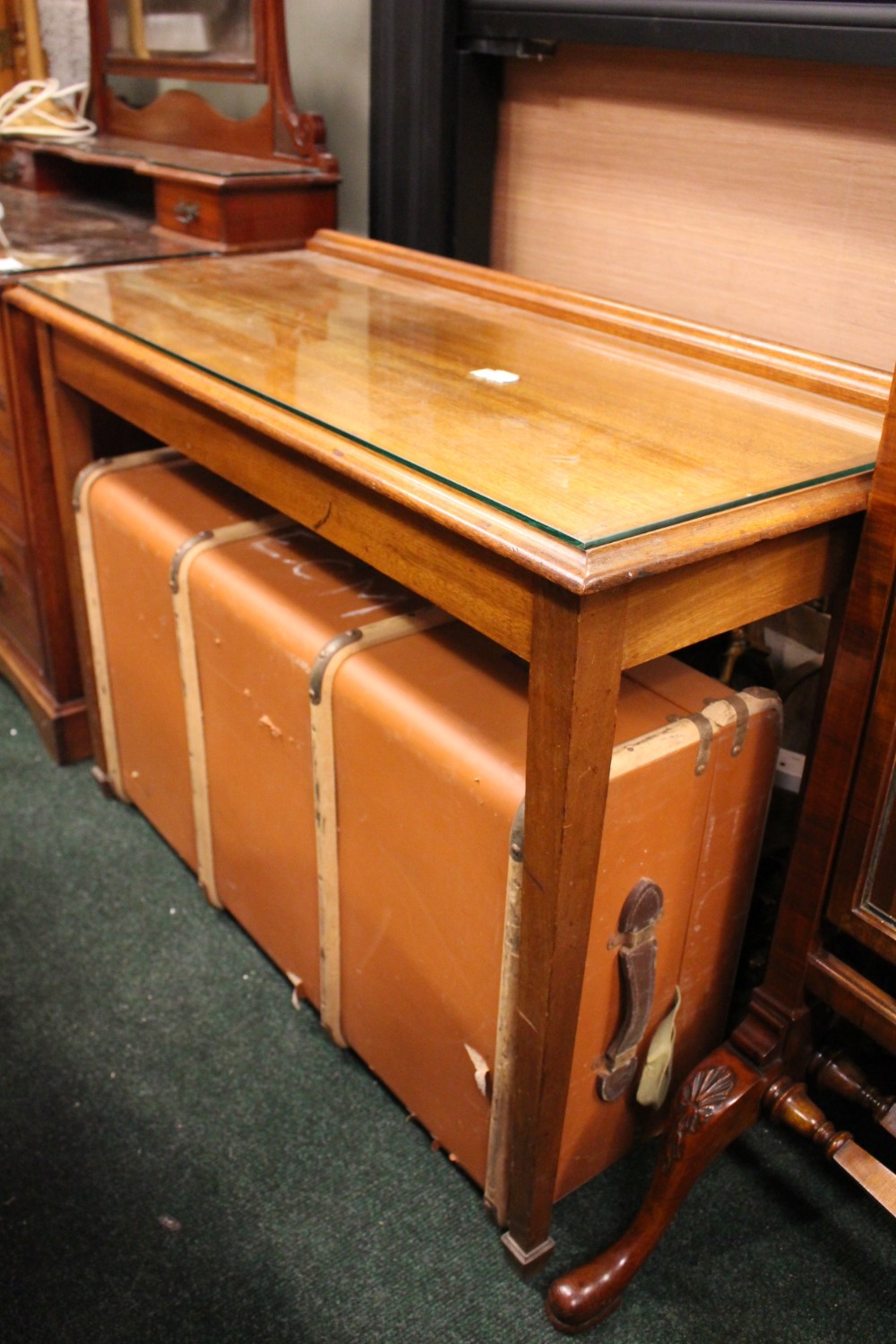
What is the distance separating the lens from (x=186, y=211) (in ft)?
6.61

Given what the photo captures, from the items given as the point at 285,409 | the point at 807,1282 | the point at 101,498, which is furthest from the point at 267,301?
the point at 807,1282

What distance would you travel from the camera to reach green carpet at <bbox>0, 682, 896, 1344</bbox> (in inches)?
47.3

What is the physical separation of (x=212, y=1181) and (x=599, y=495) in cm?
94

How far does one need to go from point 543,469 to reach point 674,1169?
75 cm

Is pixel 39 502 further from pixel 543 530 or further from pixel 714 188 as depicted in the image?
pixel 543 530

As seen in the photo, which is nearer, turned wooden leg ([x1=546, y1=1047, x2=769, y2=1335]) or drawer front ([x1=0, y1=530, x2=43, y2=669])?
turned wooden leg ([x1=546, y1=1047, x2=769, y2=1335])

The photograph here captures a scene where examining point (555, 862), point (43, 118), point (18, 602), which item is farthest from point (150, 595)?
point (43, 118)

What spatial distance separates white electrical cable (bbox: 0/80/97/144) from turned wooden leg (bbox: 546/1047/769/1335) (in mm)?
2241

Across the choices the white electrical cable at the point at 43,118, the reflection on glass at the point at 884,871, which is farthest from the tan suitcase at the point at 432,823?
the white electrical cable at the point at 43,118

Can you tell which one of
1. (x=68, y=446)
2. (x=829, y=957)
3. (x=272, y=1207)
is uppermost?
(x=68, y=446)

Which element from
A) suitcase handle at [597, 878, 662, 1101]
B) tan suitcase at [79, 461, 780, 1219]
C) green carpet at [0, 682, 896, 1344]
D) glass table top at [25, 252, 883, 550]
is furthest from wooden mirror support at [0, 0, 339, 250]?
suitcase handle at [597, 878, 662, 1101]

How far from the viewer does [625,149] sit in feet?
5.34

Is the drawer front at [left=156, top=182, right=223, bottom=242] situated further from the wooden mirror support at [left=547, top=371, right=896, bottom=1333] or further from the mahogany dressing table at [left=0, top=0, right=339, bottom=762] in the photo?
the wooden mirror support at [left=547, top=371, right=896, bottom=1333]

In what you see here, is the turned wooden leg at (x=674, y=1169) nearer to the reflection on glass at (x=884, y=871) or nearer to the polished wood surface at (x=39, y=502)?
the reflection on glass at (x=884, y=871)
